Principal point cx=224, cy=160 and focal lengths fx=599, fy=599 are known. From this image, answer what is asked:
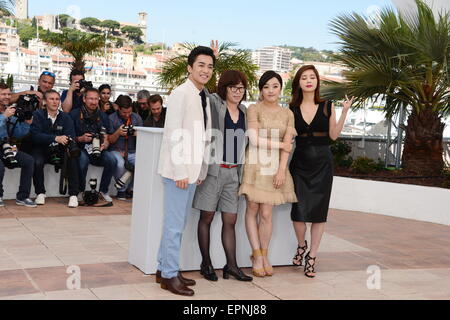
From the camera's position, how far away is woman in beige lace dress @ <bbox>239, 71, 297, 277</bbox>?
473cm

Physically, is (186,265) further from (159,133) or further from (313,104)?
(313,104)

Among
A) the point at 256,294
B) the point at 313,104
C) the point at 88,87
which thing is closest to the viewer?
the point at 256,294

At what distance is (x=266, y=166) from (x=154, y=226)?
100cm

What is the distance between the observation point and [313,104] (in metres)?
5.02

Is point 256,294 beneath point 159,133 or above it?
beneath

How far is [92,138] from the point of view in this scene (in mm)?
7652

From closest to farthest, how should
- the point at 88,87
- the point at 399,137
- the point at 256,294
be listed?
the point at 256,294 < the point at 88,87 < the point at 399,137

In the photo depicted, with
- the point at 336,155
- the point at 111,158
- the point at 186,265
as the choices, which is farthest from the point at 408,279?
the point at 336,155

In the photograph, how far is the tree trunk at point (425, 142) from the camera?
911 cm

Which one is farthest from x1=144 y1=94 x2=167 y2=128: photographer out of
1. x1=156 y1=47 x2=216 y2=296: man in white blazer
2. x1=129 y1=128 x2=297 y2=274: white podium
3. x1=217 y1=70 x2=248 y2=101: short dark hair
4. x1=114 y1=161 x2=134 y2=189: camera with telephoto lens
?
x1=156 y1=47 x2=216 y2=296: man in white blazer

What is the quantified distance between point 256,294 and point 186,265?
2.29 feet

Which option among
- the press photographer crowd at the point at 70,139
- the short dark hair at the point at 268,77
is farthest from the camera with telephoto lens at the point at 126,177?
the short dark hair at the point at 268,77

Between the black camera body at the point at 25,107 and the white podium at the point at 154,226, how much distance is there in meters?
2.94
